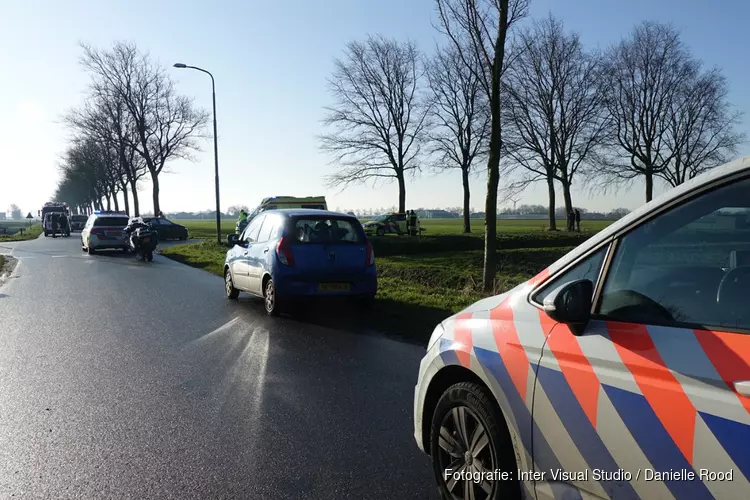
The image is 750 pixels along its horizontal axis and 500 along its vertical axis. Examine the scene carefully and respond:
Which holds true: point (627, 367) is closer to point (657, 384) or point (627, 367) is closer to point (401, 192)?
point (657, 384)

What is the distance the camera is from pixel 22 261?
23875 millimetres

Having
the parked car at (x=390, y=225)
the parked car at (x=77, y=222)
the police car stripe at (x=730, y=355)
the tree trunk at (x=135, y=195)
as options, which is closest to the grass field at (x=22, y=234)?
the parked car at (x=77, y=222)

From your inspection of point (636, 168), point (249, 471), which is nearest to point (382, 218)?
point (636, 168)

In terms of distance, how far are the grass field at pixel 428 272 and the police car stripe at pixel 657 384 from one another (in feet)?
18.9

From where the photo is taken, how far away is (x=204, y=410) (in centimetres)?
504

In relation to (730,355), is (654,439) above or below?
below

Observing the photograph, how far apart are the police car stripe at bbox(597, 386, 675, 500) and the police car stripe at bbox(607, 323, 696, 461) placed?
5.6 inches

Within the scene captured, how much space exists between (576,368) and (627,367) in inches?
9.4

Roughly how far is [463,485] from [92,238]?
2806 centimetres

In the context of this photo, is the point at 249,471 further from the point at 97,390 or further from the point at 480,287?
the point at 480,287

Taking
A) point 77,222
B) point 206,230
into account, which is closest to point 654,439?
point 206,230

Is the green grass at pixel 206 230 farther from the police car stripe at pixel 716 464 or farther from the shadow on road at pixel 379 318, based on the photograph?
the police car stripe at pixel 716 464

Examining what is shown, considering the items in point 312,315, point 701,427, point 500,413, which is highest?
point 701,427

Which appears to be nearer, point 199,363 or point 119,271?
point 199,363
